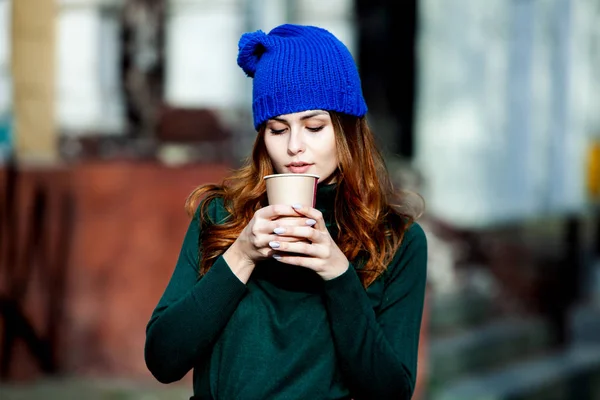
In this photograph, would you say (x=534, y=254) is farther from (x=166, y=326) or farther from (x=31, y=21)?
(x=166, y=326)

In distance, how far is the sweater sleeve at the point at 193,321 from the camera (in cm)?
214

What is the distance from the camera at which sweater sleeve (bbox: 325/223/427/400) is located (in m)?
2.14

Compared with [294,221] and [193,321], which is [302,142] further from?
[193,321]

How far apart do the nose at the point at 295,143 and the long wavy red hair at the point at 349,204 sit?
0.11 meters

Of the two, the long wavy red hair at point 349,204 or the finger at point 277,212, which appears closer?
the finger at point 277,212

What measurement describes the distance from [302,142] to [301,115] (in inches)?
2.8

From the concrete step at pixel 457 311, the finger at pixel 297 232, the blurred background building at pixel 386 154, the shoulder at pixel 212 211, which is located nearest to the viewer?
the finger at pixel 297 232

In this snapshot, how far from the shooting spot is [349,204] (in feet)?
7.73

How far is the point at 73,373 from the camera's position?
21.7 feet

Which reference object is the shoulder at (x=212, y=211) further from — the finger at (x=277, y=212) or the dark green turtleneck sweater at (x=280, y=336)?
the finger at (x=277, y=212)

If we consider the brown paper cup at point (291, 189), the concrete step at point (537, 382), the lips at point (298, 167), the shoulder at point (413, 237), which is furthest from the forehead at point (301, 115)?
the concrete step at point (537, 382)

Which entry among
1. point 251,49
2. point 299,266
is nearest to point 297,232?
point 299,266

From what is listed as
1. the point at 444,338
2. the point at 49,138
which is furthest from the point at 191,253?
the point at 444,338

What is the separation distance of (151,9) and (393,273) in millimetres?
8094
